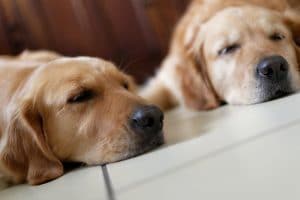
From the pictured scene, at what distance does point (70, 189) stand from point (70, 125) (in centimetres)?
34

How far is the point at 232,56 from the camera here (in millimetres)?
2053

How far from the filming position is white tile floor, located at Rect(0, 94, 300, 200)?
34.1 inches

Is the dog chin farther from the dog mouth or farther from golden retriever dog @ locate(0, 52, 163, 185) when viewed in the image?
the dog mouth

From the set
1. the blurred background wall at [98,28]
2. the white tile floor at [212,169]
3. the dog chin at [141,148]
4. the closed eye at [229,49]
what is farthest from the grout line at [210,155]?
the blurred background wall at [98,28]

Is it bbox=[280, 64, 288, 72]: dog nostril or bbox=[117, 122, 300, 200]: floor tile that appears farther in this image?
bbox=[280, 64, 288, 72]: dog nostril

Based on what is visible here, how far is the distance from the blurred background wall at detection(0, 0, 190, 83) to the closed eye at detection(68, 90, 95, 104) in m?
2.01

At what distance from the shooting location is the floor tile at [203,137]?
115 cm

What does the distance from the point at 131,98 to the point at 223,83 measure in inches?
28.8

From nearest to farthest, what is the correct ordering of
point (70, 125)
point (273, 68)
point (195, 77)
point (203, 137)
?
point (203, 137)
point (70, 125)
point (273, 68)
point (195, 77)

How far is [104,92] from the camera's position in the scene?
5.09 feet

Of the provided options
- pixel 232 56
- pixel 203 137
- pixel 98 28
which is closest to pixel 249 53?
pixel 232 56

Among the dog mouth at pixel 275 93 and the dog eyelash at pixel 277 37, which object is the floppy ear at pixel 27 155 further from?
the dog eyelash at pixel 277 37

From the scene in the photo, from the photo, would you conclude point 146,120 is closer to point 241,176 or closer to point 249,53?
point 241,176

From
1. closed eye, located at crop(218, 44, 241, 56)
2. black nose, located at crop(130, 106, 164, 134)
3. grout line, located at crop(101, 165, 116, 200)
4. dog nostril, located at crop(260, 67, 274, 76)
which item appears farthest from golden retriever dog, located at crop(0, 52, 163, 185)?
closed eye, located at crop(218, 44, 241, 56)
